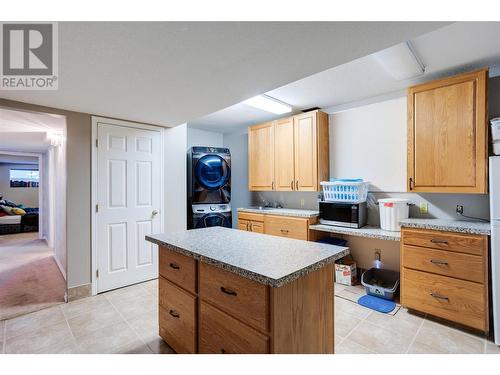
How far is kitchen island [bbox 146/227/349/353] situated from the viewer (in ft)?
3.78

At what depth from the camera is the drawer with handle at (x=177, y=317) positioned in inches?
62.6

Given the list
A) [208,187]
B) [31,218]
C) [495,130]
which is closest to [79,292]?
[208,187]

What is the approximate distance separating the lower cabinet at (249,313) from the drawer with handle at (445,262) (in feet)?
4.41

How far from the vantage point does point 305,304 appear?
1.29 meters

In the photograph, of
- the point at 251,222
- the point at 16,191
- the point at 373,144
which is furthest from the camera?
the point at 16,191

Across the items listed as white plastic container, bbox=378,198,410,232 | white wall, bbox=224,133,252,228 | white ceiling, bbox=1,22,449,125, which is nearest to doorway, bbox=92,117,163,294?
white ceiling, bbox=1,22,449,125

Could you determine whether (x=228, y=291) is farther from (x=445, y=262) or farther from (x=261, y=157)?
(x=261, y=157)

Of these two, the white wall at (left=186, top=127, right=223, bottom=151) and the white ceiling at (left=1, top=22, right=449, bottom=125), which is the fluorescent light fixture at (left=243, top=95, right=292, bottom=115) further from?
the white wall at (left=186, top=127, right=223, bottom=151)

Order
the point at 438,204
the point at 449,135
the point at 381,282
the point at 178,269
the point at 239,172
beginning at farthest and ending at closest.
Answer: the point at 239,172, the point at 381,282, the point at 438,204, the point at 449,135, the point at 178,269

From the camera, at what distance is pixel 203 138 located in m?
4.87

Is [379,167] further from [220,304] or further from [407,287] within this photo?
[220,304]

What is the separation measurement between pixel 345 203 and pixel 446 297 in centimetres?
129
